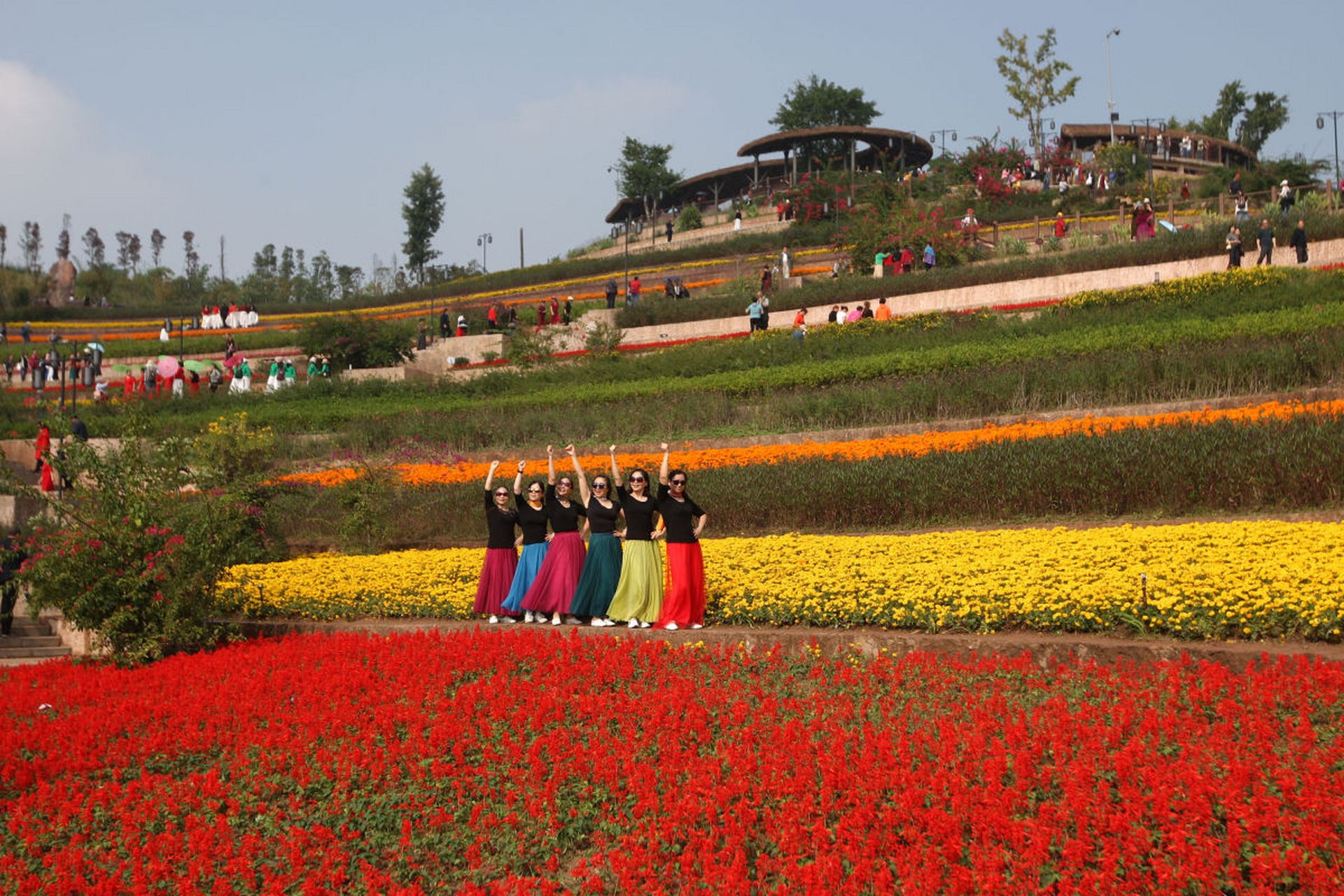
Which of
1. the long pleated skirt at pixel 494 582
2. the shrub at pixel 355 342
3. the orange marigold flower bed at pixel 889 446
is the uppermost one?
the shrub at pixel 355 342

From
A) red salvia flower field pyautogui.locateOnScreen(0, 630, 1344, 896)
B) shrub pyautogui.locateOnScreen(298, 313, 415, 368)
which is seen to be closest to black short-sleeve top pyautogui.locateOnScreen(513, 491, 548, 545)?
red salvia flower field pyautogui.locateOnScreen(0, 630, 1344, 896)

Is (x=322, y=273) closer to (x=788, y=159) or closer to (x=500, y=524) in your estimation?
(x=788, y=159)

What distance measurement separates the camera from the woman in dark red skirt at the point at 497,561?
41.3 feet

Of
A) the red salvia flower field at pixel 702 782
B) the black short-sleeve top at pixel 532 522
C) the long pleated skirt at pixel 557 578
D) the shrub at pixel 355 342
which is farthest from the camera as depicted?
the shrub at pixel 355 342

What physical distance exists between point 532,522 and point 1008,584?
4918 millimetres

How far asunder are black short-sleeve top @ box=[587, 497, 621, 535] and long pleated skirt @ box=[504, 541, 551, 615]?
0.69 metres

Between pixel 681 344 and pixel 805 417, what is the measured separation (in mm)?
11511

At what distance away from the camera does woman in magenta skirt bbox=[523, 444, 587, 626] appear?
39.5 ft

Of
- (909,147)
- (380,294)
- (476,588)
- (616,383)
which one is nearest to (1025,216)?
(909,147)

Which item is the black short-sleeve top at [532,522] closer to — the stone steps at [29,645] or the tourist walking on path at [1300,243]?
the stone steps at [29,645]

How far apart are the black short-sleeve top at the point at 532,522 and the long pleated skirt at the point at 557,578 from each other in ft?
1.09

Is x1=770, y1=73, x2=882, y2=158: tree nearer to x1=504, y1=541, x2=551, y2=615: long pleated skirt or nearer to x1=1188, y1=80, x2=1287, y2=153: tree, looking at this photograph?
x1=1188, y1=80, x2=1287, y2=153: tree

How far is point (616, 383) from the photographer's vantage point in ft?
88.7

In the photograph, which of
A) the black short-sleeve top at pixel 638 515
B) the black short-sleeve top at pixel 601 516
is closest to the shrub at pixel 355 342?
the black short-sleeve top at pixel 601 516
